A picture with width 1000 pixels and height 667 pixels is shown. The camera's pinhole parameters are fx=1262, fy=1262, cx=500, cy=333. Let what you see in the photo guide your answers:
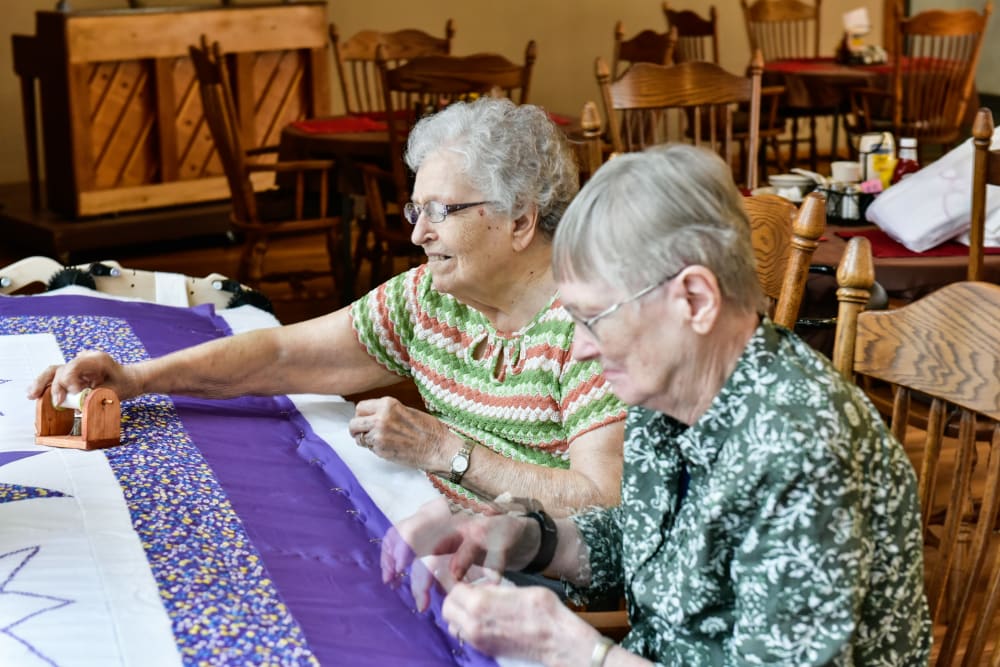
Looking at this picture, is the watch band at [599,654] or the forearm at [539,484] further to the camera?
the forearm at [539,484]

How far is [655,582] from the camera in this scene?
47.6 inches

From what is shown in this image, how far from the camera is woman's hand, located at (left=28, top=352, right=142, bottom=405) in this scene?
1854 mm

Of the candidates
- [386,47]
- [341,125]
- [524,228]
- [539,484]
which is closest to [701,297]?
[539,484]

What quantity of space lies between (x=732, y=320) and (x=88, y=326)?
1.44 meters

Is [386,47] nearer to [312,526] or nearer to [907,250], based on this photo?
[907,250]

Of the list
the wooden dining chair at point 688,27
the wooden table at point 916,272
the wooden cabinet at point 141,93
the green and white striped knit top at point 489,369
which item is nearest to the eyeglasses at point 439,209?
the green and white striped knit top at point 489,369

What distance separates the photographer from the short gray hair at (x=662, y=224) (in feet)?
3.57

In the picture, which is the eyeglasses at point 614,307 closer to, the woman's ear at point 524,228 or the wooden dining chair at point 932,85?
the woman's ear at point 524,228

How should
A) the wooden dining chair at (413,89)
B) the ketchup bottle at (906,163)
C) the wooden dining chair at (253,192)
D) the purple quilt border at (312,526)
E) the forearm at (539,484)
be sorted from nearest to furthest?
the purple quilt border at (312,526), the forearm at (539,484), the ketchup bottle at (906,163), the wooden dining chair at (413,89), the wooden dining chair at (253,192)

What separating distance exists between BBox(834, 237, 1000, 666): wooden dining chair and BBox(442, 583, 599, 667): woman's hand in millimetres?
461

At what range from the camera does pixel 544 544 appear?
137 centimetres

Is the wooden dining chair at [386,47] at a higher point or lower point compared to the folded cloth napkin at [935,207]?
higher

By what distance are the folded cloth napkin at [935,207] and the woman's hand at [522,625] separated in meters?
1.86

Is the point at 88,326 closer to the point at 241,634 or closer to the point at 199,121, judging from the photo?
the point at 241,634
